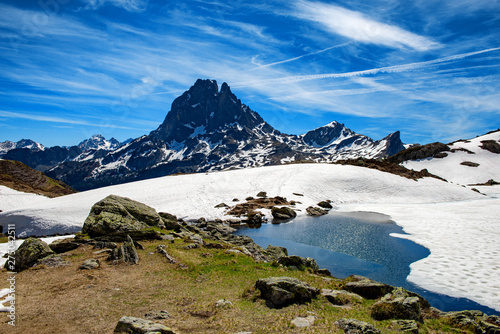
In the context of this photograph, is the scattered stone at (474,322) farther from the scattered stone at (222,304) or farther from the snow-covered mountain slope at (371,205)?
the scattered stone at (222,304)

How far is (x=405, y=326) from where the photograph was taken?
10.9m

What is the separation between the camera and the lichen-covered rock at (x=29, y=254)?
1848 cm

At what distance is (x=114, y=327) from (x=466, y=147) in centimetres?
17991

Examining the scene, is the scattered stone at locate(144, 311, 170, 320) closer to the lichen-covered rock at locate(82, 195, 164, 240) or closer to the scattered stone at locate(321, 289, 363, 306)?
the scattered stone at locate(321, 289, 363, 306)

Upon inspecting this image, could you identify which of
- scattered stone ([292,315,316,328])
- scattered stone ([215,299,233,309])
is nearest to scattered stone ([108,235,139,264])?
scattered stone ([215,299,233,309])

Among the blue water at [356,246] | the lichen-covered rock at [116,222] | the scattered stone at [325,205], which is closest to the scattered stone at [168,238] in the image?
the lichen-covered rock at [116,222]

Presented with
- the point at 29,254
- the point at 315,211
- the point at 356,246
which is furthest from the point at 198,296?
the point at 315,211

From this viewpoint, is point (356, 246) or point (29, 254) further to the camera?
point (356, 246)

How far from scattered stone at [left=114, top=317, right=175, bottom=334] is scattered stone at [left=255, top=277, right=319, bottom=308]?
225 inches

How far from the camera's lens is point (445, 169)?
4717 inches

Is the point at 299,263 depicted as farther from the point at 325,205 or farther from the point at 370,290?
the point at 325,205

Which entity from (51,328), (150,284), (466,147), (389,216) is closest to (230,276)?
(150,284)

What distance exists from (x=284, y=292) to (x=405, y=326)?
5.55 meters

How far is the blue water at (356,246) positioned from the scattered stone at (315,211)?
308 centimetres
